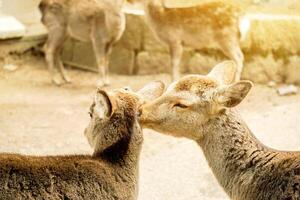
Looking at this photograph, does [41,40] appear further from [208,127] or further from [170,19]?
[208,127]

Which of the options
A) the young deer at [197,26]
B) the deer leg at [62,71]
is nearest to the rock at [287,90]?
the young deer at [197,26]

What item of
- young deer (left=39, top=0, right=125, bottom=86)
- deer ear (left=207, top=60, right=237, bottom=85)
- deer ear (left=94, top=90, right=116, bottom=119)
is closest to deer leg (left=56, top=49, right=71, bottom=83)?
young deer (left=39, top=0, right=125, bottom=86)

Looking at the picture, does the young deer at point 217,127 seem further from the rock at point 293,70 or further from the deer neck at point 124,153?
the rock at point 293,70

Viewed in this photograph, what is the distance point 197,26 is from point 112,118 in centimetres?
577

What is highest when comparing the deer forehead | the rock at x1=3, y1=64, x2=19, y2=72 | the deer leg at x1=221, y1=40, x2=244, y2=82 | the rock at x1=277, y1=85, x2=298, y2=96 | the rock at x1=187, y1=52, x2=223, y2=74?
the deer forehead

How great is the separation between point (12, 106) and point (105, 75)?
1.81 metres

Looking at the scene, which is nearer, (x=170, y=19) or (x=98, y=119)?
(x=98, y=119)

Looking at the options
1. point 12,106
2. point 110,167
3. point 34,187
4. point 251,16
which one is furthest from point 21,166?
point 251,16

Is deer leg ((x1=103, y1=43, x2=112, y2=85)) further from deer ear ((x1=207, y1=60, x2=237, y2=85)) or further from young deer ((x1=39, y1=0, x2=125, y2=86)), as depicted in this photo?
deer ear ((x1=207, y1=60, x2=237, y2=85))

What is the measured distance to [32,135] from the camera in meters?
8.05

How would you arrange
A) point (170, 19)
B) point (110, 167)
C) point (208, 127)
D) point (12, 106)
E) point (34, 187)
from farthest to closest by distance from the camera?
1. point (170, 19)
2. point (12, 106)
3. point (208, 127)
4. point (110, 167)
5. point (34, 187)

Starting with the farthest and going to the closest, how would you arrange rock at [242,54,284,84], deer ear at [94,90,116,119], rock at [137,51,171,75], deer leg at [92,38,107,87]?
rock at [137,51,171,75]
rock at [242,54,284,84]
deer leg at [92,38,107,87]
deer ear at [94,90,116,119]

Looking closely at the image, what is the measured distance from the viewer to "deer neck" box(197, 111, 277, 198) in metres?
4.57

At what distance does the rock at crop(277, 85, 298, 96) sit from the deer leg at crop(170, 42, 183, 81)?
1.38 metres
